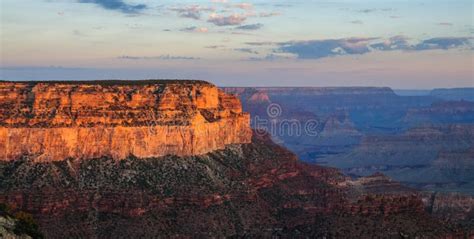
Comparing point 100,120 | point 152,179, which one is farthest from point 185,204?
point 100,120

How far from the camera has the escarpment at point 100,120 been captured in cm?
8719

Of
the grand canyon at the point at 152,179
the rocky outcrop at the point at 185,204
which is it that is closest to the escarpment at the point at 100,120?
the grand canyon at the point at 152,179

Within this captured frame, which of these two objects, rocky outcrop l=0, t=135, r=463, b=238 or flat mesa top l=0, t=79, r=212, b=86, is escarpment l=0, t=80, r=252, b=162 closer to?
flat mesa top l=0, t=79, r=212, b=86

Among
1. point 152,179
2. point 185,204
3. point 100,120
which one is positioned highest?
point 100,120

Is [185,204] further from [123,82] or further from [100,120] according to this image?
[123,82]

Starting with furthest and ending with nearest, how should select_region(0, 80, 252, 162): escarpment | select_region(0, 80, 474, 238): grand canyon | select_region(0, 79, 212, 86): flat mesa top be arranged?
select_region(0, 79, 212, 86): flat mesa top → select_region(0, 80, 252, 162): escarpment → select_region(0, 80, 474, 238): grand canyon

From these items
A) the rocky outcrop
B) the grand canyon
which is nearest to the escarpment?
the grand canyon

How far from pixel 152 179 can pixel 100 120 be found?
797cm

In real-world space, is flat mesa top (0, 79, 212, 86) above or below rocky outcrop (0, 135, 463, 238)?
above

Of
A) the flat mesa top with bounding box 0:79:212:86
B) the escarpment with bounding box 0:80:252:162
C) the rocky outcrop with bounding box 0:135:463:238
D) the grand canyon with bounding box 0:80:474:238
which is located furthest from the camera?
the flat mesa top with bounding box 0:79:212:86

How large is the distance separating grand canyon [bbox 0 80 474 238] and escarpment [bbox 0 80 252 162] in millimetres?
106

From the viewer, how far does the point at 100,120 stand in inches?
3570

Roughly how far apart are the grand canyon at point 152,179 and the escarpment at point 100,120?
106 millimetres

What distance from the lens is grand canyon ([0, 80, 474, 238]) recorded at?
80.4m
